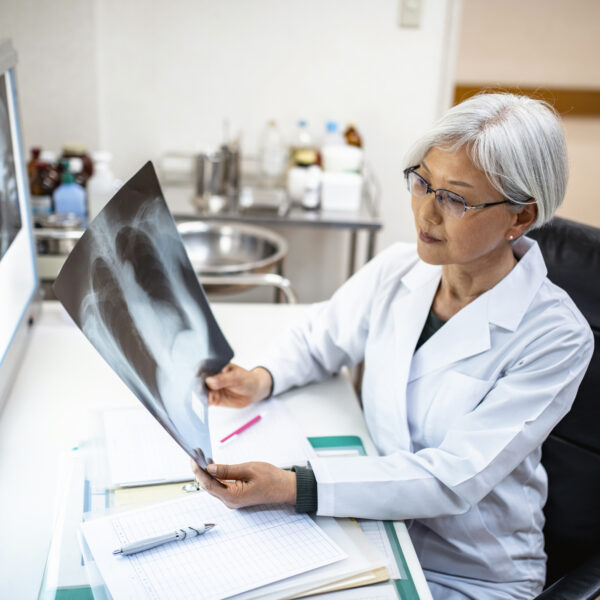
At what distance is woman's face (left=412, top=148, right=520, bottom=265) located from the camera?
1.03m

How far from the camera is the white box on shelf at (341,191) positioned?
252 centimetres

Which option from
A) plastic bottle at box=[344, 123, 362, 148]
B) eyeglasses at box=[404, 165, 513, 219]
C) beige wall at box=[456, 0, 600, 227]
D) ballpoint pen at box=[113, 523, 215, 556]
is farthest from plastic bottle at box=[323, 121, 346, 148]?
ballpoint pen at box=[113, 523, 215, 556]

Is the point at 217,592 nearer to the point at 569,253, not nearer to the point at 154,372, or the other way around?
the point at 154,372

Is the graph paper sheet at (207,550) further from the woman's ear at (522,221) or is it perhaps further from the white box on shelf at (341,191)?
the white box on shelf at (341,191)

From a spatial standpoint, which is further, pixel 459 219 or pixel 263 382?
pixel 263 382

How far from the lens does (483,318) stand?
1114 mm

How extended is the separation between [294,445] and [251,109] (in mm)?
2018

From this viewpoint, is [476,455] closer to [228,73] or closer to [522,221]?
[522,221]

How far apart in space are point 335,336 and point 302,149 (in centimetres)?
149

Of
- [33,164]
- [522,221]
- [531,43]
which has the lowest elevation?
[33,164]

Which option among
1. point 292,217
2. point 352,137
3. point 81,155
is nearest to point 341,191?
point 292,217

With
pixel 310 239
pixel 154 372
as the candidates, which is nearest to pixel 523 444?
pixel 154 372

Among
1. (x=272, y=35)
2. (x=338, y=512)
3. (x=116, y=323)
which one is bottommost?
(x=338, y=512)

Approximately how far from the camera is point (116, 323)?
3.02ft
